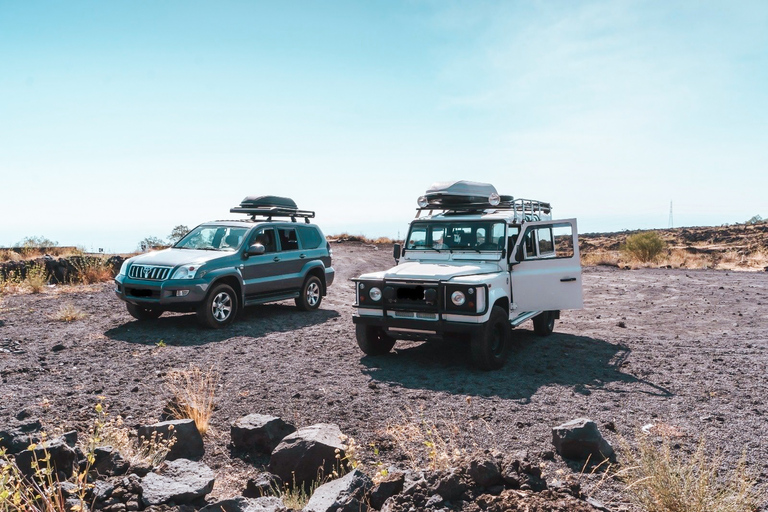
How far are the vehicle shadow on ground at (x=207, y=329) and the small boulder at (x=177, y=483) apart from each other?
5.15 meters

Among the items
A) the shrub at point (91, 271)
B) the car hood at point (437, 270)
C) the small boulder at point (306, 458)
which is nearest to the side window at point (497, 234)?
the car hood at point (437, 270)

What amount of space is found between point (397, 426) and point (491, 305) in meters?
2.55

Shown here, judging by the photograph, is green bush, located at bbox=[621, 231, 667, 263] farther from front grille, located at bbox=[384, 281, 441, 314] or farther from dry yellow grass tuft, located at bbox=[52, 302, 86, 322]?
dry yellow grass tuft, located at bbox=[52, 302, 86, 322]

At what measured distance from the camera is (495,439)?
5.27 m

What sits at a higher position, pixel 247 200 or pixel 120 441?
pixel 247 200

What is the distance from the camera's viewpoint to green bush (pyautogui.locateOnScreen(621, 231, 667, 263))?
27.2m

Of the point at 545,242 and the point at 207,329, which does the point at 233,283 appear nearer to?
the point at 207,329

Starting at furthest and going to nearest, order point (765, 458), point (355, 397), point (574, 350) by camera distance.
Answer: point (574, 350) < point (355, 397) < point (765, 458)

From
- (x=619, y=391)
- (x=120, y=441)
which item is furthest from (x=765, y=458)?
(x=120, y=441)

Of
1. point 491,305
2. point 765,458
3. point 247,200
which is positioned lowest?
point 765,458

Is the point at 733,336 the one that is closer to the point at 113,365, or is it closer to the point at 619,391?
the point at 619,391

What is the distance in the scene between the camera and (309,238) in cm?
1306

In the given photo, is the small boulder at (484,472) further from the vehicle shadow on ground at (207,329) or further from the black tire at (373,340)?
the vehicle shadow on ground at (207,329)

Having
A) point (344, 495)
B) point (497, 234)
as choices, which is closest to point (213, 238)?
point (497, 234)
